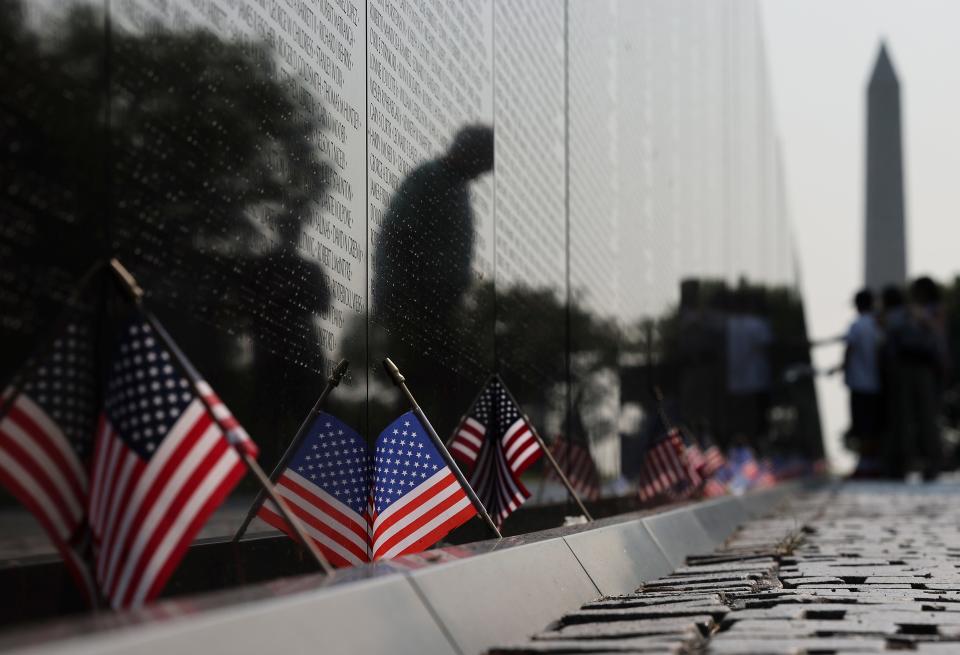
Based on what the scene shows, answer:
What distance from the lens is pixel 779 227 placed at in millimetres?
33688

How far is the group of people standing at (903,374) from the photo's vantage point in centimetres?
2092

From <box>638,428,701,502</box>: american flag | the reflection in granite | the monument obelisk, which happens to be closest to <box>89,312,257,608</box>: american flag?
the reflection in granite

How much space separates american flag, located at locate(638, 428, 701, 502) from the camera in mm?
10984

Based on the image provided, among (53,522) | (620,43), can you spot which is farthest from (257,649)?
(620,43)

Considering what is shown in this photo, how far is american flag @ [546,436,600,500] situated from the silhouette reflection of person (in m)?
1.75

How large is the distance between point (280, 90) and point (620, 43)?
717cm

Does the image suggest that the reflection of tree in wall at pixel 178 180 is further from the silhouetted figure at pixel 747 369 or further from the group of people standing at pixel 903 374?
the group of people standing at pixel 903 374

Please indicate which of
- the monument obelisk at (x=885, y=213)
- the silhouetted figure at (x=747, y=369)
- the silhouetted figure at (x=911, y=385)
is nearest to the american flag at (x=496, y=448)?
the silhouetted figure at (x=747, y=369)

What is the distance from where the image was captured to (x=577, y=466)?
926 cm

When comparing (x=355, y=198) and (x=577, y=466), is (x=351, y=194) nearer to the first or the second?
(x=355, y=198)

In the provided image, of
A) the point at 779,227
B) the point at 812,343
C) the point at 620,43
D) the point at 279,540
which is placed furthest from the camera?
the point at 779,227

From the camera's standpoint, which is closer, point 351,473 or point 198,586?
point 198,586

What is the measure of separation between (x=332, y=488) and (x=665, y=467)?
588cm

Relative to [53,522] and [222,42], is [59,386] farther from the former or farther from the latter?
[222,42]
